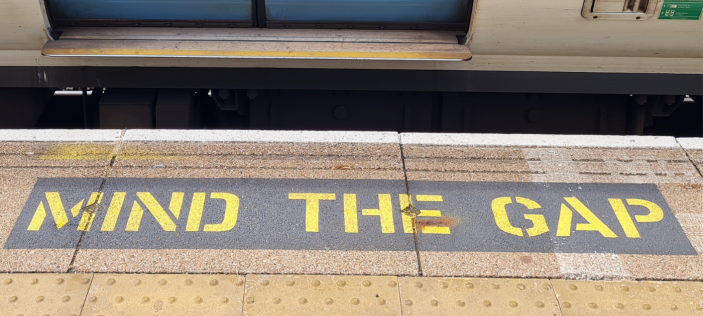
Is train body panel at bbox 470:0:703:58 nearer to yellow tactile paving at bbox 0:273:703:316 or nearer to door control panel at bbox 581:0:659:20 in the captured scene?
door control panel at bbox 581:0:659:20

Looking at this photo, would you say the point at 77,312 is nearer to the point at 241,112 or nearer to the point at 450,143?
the point at 450,143

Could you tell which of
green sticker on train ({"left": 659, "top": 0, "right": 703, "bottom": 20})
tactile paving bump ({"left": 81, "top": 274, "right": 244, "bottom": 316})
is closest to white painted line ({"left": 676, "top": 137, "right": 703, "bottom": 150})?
green sticker on train ({"left": 659, "top": 0, "right": 703, "bottom": 20})

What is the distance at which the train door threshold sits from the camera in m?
3.63

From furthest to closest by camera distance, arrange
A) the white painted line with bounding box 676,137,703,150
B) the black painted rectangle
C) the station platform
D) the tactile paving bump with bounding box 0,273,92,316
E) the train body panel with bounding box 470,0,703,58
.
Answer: the train body panel with bounding box 470,0,703,58 → the white painted line with bounding box 676,137,703,150 → the black painted rectangle → the station platform → the tactile paving bump with bounding box 0,273,92,316

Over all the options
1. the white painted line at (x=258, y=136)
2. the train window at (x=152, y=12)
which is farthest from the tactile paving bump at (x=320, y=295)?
the train window at (x=152, y=12)

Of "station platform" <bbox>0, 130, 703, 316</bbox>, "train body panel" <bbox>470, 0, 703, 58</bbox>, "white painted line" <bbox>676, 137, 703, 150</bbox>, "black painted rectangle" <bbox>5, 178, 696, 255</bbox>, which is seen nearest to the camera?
"station platform" <bbox>0, 130, 703, 316</bbox>

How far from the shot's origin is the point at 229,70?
3.94 m

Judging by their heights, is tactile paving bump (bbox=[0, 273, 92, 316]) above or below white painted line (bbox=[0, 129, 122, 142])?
below

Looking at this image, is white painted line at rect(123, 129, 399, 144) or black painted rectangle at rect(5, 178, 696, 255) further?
white painted line at rect(123, 129, 399, 144)

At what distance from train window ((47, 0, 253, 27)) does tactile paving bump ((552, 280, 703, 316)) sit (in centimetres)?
239

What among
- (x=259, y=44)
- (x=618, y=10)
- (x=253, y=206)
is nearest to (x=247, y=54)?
(x=259, y=44)

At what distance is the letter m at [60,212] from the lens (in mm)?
2882

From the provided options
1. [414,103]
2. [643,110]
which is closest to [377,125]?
[414,103]

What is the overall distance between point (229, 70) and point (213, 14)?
34cm
